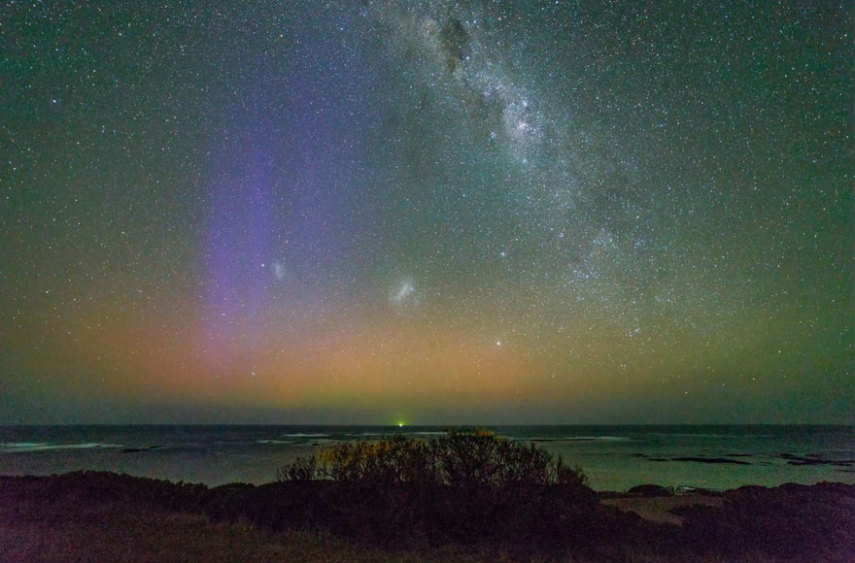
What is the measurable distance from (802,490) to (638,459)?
1845 inches

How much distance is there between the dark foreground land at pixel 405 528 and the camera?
10.8m

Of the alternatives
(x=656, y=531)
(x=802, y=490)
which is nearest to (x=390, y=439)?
(x=656, y=531)

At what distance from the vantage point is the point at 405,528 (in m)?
12.4

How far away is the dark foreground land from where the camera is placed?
10797 millimetres

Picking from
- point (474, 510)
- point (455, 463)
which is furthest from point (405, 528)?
point (455, 463)

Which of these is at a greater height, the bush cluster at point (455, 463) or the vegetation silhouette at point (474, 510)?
the bush cluster at point (455, 463)

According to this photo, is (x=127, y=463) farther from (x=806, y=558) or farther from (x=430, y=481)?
(x=806, y=558)

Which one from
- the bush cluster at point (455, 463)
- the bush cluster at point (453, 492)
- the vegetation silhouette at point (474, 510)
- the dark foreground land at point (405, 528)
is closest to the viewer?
the dark foreground land at point (405, 528)

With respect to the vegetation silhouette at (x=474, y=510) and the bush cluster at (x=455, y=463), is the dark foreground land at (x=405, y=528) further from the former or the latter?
the bush cluster at (x=455, y=463)

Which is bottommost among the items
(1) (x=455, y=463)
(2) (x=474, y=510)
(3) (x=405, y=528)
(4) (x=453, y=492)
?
(3) (x=405, y=528)

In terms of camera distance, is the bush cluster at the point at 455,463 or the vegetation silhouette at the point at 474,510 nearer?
the vegetation silhouette at the point at 474,510

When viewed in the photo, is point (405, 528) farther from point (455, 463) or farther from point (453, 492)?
point (455, 463)

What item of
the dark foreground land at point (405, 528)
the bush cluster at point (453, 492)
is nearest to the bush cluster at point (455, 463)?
the bush cluster at point (453, 492)

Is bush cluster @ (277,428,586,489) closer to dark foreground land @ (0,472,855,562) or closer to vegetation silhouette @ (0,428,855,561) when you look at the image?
vegetation silhouette @ (0,428,855,561)
